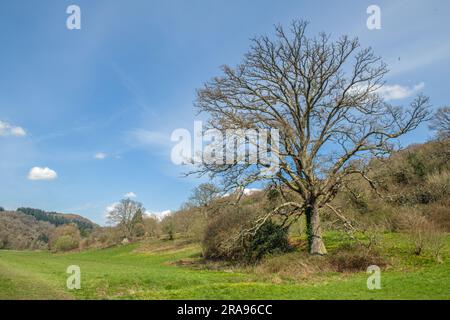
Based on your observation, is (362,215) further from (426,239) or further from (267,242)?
(426,239)

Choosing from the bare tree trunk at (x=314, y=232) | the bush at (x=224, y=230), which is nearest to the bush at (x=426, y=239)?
the bare tree trunk at (x=314, y=232)

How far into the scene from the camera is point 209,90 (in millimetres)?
23375

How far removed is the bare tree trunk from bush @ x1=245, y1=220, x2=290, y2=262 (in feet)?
11.3

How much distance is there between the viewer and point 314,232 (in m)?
21.9

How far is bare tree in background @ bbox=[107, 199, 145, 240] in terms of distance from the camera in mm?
97500

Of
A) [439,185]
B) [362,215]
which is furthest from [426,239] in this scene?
[439,185]

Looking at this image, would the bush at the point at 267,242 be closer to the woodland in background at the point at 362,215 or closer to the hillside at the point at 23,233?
the woodland in background at the point at 362,215

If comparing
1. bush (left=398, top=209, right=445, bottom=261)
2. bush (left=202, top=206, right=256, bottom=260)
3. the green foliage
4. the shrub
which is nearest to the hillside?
the green foliage

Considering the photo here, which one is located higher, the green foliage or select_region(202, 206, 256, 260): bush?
select_region(202, 206, 256, 260): bush

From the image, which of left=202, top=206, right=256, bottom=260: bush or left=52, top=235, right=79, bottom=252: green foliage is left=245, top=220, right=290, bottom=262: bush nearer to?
left=202, top=206, right=256, bottom=260: bush

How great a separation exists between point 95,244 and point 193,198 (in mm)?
50127

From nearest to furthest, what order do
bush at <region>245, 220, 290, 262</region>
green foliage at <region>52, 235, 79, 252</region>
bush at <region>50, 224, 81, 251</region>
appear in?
1. bush at <region>245, 220, 290, 262</region>
2. green foliage at <region>52, 235, 79, 252</region>
3. bush at <region>50, 224, 81, 251</region>
